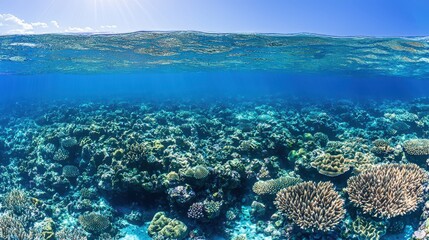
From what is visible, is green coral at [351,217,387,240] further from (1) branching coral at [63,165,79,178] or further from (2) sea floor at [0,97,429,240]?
(1) branching coral at [63,165,79,178]

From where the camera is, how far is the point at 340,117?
67.6ft

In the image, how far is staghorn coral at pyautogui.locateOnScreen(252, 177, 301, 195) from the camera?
9.06 metres

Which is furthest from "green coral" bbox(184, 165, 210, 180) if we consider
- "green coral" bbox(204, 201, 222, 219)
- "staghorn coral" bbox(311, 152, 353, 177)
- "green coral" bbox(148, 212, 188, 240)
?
"staghorn coral" bbox(311, 152, 353, 177)

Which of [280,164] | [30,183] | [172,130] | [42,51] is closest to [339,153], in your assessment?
[280,164]

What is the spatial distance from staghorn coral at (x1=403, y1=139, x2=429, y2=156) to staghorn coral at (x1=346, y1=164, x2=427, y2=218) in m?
2.12

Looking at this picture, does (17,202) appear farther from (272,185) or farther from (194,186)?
(272,185)

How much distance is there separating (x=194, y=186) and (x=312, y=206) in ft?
12.6

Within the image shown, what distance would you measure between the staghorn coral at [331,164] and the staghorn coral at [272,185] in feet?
3.02

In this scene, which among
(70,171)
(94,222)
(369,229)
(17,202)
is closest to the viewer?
(369,229)

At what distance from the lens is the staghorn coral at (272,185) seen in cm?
906

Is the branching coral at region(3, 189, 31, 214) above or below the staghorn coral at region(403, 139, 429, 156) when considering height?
below

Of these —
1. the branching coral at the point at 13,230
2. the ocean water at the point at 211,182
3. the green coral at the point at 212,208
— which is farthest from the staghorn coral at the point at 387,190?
the branching coral at the point at 13,230

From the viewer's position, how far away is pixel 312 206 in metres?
7.56

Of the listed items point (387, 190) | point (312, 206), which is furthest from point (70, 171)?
point (387, 190)
